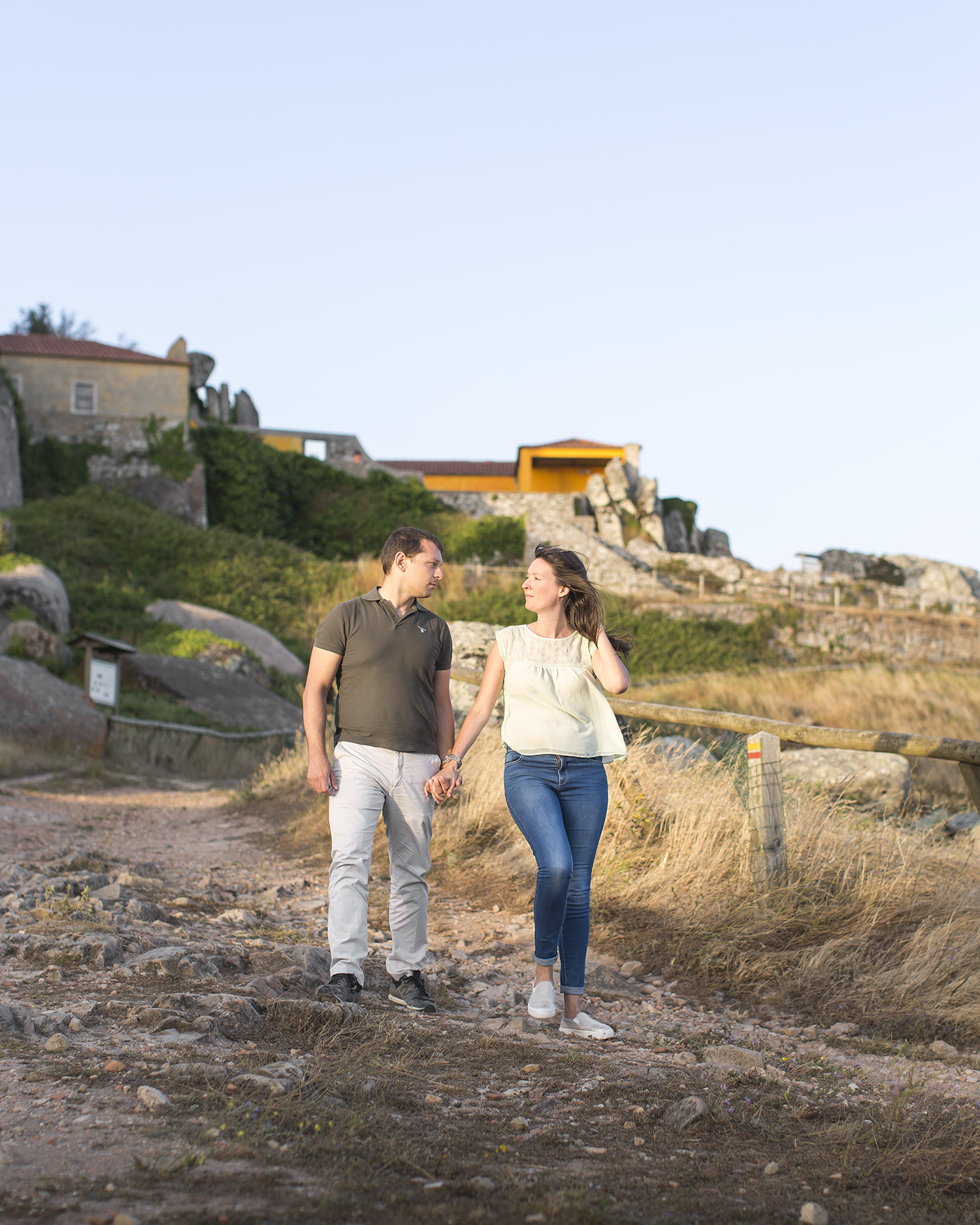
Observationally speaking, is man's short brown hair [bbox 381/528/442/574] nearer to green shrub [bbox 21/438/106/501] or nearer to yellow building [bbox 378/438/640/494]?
green shrub [bbox 21/438/106/501]

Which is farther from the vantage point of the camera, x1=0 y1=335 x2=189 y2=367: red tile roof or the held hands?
x1=0 y1=335 x2=189 y2=367: red tile roof

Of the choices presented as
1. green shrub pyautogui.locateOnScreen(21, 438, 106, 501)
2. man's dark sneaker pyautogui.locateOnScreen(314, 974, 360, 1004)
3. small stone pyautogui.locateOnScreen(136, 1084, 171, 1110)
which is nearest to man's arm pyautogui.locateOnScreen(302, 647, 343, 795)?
man's dark sneaker pyautogui.locateOnScreen(314, 974, 360, 1004)

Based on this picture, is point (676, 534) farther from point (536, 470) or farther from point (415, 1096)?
point (415, 1096)

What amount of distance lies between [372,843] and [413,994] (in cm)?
58

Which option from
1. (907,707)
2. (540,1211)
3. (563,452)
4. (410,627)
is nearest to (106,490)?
(563,452)

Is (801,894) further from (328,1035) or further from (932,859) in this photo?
(328,1035)

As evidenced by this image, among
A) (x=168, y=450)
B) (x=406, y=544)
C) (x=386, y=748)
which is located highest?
(x=168, y=450)

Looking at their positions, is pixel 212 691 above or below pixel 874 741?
below

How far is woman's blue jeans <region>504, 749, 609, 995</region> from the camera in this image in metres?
3.50

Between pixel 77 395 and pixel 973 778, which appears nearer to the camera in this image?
pixel 973 778

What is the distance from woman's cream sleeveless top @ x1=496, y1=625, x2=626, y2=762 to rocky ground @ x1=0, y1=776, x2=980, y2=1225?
1.01 meters

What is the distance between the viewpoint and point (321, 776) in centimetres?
374

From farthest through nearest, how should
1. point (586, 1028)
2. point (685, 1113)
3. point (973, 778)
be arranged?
point (973, 778) < point (586, 1028) < point (685, 1113)

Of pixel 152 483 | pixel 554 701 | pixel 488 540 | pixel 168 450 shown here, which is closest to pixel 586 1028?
pixel 554 701
